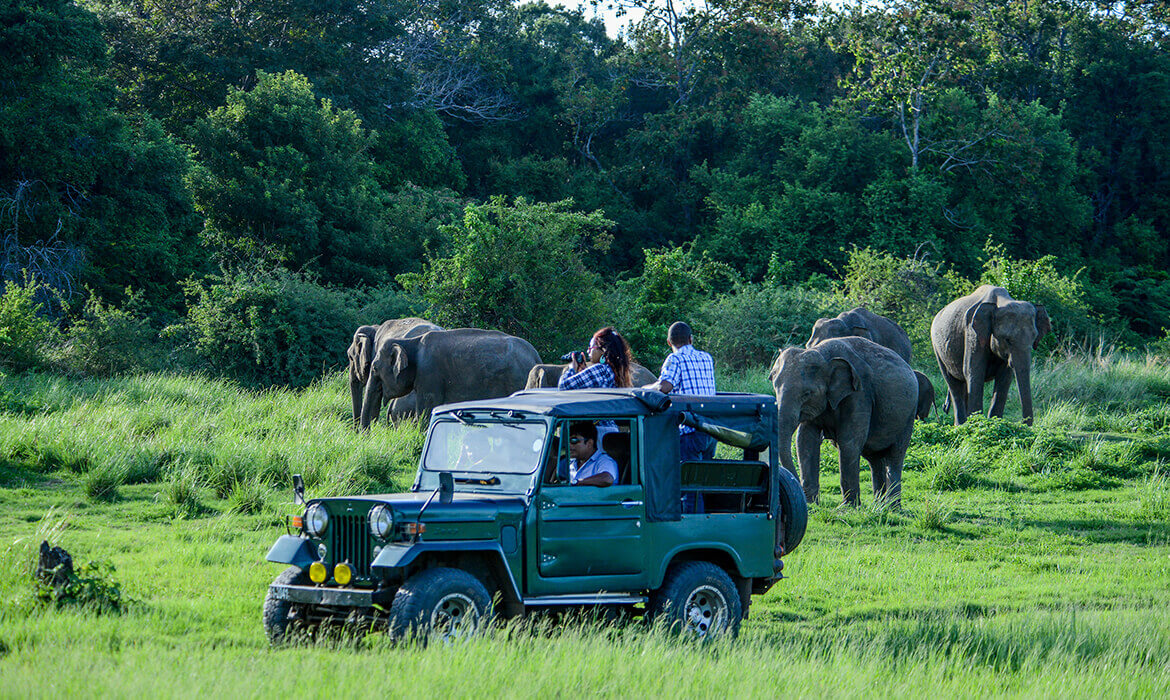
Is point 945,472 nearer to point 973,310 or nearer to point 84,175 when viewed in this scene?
point 973,310

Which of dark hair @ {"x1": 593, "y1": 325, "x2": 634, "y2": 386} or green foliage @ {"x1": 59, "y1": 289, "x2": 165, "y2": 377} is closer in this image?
dark hair @ {"x1": 593, "y1": 325, "x2": 634, "y2": 386}

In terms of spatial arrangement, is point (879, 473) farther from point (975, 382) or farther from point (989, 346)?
point (989, 346)

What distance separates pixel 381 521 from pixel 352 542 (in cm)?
41

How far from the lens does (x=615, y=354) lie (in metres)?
9.85

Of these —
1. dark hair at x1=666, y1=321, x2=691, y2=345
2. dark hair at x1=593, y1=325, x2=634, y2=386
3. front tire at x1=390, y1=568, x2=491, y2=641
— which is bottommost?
front tire at x1=390, y1=568, x2=491, y2=641

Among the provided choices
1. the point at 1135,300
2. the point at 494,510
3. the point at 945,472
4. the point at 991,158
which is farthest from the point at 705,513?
the point at 1135,300

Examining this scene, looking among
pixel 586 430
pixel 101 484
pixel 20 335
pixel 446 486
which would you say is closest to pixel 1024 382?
pixel 101 484

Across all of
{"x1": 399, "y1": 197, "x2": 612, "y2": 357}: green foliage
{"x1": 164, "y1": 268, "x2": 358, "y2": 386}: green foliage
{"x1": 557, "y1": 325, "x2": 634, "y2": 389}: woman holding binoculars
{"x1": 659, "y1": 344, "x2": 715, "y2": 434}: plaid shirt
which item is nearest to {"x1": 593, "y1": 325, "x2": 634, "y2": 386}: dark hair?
{"x1": 557, "y1": 325, "x2": 634, "y2": 389}: woman holding binoculars

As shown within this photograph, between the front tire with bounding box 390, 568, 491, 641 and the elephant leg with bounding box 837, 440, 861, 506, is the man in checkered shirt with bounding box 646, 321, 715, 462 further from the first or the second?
the elephant leg with bounding box 837, 440, 861, 506

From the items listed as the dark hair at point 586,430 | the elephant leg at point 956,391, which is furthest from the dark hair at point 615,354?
the elephant leg at point 956,391

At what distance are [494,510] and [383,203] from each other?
31.8 metres

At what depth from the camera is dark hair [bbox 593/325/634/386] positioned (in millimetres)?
9797

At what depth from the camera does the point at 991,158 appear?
44.7m

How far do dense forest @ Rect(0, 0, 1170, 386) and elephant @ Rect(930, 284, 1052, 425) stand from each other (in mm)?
7221
